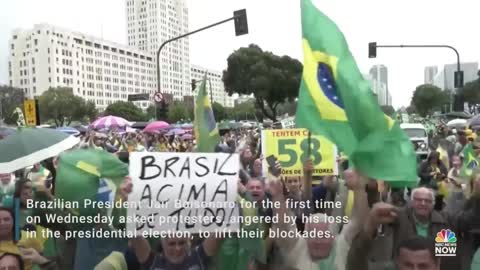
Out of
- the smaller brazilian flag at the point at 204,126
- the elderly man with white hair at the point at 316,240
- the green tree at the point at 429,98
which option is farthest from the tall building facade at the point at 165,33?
the elderly man with white hair at the point at 316,240

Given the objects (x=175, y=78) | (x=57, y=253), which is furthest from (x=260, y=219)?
(x=175, y=78)

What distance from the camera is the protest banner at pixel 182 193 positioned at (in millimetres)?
3951

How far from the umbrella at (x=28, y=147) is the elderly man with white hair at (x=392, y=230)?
10.0 ft

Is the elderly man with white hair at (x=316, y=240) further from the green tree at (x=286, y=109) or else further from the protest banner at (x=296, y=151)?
the green tree at (x=286, y=109)

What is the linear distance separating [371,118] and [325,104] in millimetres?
543

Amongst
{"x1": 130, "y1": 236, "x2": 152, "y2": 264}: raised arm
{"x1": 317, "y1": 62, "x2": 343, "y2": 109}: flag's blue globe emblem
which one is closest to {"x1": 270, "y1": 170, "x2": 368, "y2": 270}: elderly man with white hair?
{"x1": 317, "y1": 62, "x2": 343, "y2": 109}: flag's blue globe emblem

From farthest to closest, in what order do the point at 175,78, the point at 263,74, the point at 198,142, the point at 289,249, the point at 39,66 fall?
the point at 175,78, the point at 39,66, the point at 263,74, the point at 198,142, the point at 289,249

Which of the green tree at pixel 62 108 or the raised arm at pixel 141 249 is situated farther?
the green tree at pixel 62 108

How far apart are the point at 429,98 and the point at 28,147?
83.2 meters

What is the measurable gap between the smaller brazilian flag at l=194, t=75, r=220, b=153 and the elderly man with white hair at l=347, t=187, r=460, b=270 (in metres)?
2.10

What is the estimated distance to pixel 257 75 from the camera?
49.8m

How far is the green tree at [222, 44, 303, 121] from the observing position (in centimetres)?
4944

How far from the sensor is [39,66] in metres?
→ 148

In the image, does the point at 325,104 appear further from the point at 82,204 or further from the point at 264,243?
the point at 82,204
